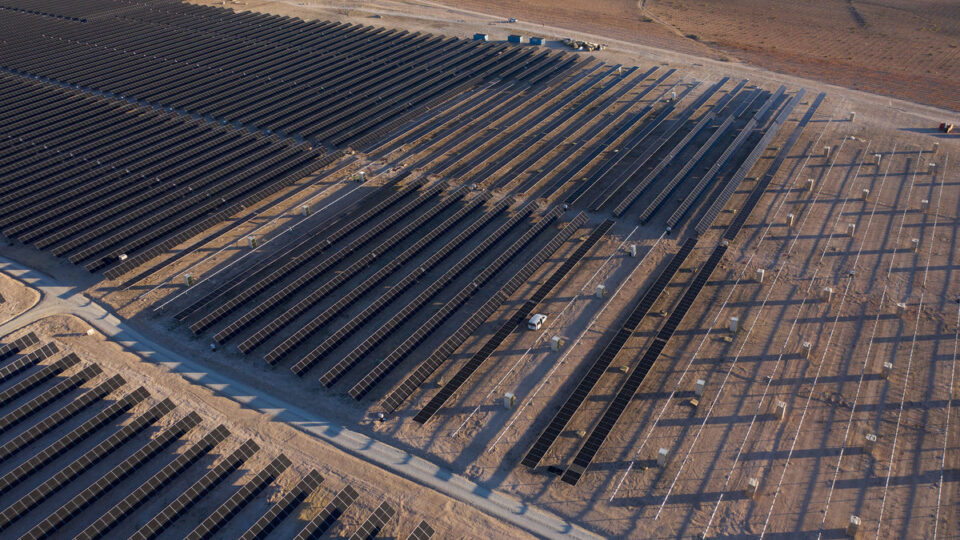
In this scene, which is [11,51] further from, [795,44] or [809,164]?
[795,44]

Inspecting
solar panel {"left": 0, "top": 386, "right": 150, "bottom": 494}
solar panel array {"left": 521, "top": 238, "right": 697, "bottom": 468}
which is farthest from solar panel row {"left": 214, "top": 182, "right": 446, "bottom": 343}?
solar panel array {"left": 521, "top": 238, "right": 697, "bottom": 468}

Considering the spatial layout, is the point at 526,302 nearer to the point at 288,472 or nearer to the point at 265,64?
the point at 288,472

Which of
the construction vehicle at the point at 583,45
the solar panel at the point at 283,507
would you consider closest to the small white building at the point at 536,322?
the solar panel at the point at 283,507

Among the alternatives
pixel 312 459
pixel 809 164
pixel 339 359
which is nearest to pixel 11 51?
pixel 339 359

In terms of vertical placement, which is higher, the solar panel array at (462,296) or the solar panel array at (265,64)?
the solar panel array at (265,64)

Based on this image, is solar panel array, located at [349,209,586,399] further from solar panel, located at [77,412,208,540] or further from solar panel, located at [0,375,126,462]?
solar panel, located at [0,375,126,462]

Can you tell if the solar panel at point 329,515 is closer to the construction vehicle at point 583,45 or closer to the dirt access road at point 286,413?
the dirt access road at point 286,413

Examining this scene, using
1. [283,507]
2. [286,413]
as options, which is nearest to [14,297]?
[286,413]
